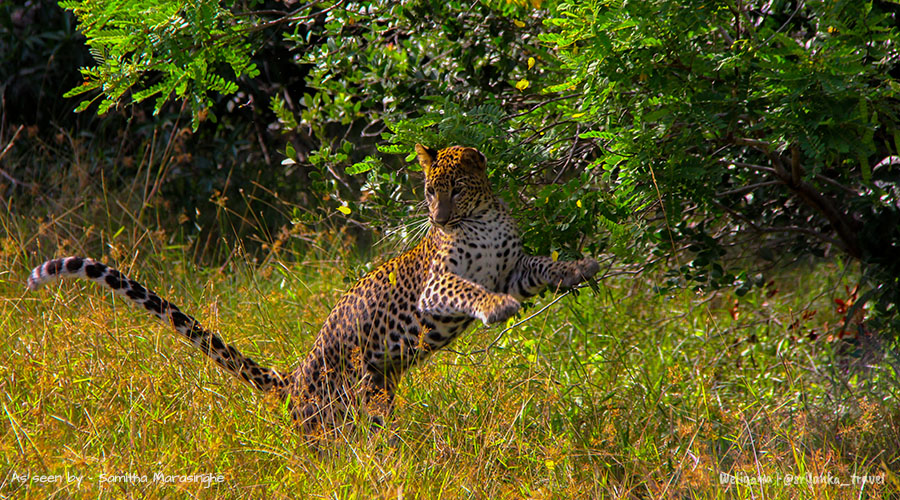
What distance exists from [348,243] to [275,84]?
1.65 m

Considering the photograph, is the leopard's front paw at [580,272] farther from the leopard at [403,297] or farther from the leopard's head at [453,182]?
the leopard's head at [453,182]

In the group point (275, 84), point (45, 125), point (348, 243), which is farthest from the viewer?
point (45, 125)

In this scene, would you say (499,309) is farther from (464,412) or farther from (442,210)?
(464,412)

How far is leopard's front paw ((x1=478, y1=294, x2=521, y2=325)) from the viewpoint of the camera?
3.61 m

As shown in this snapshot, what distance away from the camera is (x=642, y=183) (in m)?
4.00

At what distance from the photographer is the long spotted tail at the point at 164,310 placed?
402 centimetres

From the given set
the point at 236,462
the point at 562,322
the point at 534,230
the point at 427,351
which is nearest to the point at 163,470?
the point at 236,462

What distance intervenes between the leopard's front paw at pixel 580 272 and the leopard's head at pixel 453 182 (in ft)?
2.06

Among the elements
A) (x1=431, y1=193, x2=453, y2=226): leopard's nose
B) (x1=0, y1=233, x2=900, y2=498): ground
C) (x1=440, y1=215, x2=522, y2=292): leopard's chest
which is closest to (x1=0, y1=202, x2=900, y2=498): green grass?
(x1=0, y1=233, x2=900, y2=498): ground

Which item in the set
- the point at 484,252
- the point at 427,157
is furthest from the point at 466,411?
the point at 427,157

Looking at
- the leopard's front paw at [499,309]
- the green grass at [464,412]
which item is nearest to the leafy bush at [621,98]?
the leopard's front paw at [499,309]

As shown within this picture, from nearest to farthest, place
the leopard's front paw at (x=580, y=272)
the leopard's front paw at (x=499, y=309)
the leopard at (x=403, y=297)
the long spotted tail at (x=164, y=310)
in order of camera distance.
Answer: the leopard's front paw at (x=499, y=309)
the leopard's front paw at (x=580, y=272)
the long spotted tail at (x=164, y=310)
the leopard at (x=403, y=297)

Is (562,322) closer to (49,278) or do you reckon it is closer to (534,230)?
(534,230)

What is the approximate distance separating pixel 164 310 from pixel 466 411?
1.45 m
